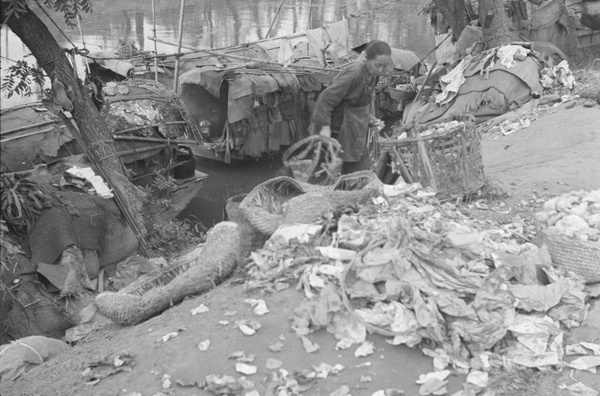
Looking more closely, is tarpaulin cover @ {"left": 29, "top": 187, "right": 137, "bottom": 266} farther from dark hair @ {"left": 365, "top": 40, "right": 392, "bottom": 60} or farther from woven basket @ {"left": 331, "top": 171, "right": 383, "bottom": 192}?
dark hair @ {"left": 365, "top": 40, "right": 392, "bottom": 60}

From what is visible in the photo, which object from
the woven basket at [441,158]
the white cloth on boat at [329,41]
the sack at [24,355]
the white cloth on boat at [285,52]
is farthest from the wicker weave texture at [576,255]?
the white cloth on boat at [329,41]

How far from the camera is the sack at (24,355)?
3.93 metres

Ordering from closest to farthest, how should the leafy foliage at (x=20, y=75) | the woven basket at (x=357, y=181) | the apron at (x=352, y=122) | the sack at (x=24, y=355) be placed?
1. the sack at (x=24, y=355)
2. the woven basket at (x=357, y=181)
3. the apron at (x=352, y=122)
4. the leafy foliage at (x=20, y=75)

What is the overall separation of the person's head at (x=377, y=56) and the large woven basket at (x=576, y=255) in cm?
197

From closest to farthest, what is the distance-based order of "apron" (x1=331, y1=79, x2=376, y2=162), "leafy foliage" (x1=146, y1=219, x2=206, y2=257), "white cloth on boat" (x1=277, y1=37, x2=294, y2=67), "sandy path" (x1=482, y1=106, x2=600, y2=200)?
"apron" (x1=331, y1=79, x2=376, y2=162), "sandy path" (x1=482, y1=106, x2=600, y2=200), "leafy foliage" (x1=146, y1=219, x2=206, y2=257), "white cloth on boat" (x1=277, y1=37, x2=294, y2=67)

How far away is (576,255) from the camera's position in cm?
382

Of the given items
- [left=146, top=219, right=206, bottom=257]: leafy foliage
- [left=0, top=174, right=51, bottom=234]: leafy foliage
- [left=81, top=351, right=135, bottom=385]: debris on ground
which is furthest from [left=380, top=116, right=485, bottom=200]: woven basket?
[left=146, top=219, right=206, bottom=257]: leafy foliage

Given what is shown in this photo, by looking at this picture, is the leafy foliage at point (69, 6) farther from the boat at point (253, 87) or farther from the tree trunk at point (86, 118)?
the boat at point (253, 87)

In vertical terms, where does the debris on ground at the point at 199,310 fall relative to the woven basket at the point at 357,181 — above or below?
below

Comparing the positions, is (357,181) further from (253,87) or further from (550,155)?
(253,87)

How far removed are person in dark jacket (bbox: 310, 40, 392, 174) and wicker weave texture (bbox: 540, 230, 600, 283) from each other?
6.62ft

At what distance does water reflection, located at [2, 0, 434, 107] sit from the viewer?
19250 mm

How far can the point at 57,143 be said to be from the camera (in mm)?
7430

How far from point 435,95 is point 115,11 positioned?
14.9 meters
